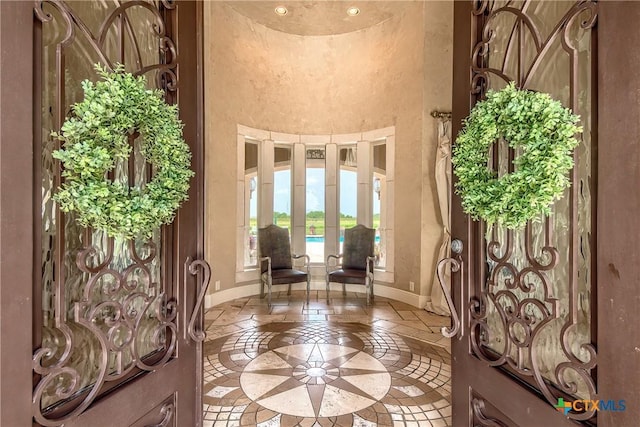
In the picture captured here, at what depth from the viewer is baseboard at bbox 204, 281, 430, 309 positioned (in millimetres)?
4166

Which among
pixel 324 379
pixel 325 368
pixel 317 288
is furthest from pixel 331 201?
pixel 324 379

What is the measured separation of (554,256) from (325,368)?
201 centimetres

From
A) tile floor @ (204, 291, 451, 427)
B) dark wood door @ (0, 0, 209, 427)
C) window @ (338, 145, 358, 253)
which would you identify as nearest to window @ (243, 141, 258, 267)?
tile floor @ (204, 291, 451, 427)

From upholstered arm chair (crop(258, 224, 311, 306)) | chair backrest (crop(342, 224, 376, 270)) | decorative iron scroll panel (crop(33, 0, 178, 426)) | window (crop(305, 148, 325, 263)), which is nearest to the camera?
decorative iron scroll panel (crop(33, 0, 178, 426))

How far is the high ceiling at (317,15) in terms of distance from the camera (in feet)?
14.0

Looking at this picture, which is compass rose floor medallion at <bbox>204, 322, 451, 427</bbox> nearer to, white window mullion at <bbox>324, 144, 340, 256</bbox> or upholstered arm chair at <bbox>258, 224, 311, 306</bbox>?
upholstered arm chair at <bbox>258, 224, 311, 306</bbox>

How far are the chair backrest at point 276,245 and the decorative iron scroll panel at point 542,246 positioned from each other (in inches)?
143

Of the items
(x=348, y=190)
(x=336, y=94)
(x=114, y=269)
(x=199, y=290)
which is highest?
(x=336, y=94)

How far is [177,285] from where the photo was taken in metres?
1.20

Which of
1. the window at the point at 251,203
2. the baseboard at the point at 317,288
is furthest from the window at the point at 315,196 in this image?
the window at the point at 251,203

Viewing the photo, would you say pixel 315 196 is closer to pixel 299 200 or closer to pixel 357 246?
pixel 299 200

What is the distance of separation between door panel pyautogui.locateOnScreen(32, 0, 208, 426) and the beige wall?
9.86 ft

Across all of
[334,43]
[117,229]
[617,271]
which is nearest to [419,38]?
[334,43]

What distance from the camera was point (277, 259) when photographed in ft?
15.2
